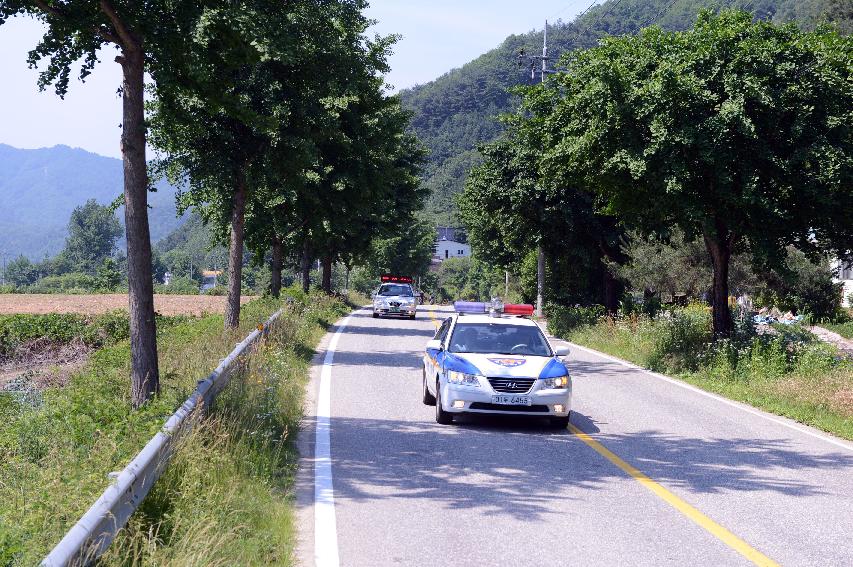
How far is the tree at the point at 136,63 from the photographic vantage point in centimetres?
1008

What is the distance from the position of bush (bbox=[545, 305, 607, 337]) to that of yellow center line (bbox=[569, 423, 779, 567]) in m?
20.0

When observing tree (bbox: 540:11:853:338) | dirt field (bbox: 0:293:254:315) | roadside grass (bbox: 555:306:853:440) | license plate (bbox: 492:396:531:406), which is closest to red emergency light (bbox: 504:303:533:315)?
tree (bbox: 540:11:853:338)

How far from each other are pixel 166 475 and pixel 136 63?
5281 millimetres

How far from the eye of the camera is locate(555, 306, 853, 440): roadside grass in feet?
47.9

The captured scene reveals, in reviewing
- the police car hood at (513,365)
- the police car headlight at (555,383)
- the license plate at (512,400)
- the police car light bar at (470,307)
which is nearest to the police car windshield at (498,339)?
the police car hood at (513,365)

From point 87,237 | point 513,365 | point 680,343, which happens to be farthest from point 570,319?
point 87,237

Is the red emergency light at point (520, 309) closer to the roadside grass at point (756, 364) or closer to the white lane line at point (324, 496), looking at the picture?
the roadside grass at point (756, 364)

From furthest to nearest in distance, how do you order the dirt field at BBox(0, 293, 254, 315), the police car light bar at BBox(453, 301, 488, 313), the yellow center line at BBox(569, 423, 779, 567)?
1. the dirt field at BBox(0, 293, 254, 315)
2. the police car light bar at BBox(453, 301, 488, 313)
3. the yellow center line at BBox(569, 423, 779, 567)

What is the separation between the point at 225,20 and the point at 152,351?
12.4 ft

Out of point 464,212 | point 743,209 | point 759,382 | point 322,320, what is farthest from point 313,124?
point 464,212

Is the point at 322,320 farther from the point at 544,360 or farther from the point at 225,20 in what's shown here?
the point at 225,20

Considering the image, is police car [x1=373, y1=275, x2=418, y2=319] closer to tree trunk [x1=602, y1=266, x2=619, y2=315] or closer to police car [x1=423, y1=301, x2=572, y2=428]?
tree trunk [x1=602, y1=266, x2=619, y2=315]

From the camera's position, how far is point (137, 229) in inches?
405

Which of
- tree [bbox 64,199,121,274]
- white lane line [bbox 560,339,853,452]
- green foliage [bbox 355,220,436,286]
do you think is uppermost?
tree [bbox 64,199,121,274]
